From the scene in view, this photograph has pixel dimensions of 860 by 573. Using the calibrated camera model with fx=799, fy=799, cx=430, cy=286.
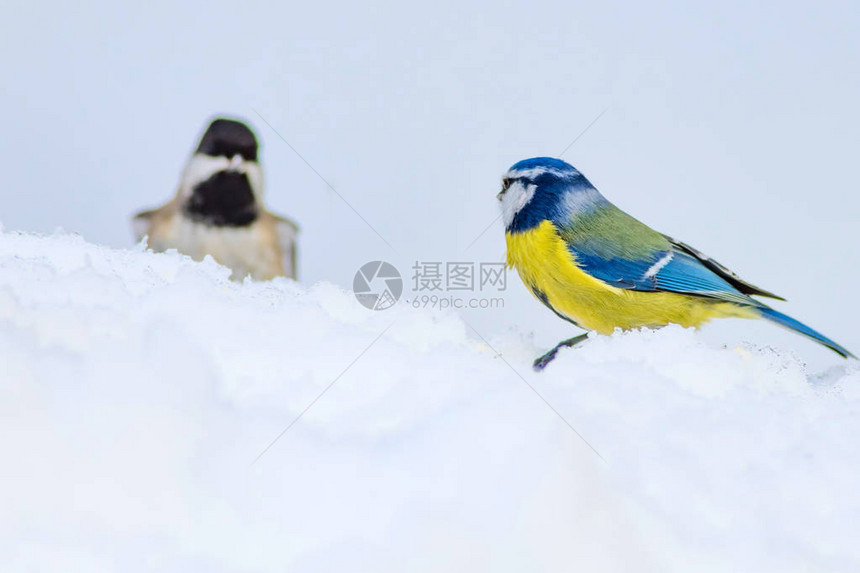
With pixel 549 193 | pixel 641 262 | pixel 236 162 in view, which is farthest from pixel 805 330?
pixel 236 162

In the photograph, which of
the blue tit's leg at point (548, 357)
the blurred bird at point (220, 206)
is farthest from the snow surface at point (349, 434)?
the blurred bird at point (220, 206)

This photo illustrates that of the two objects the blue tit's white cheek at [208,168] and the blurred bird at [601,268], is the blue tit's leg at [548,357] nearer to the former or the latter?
the blurred bird at [601,268]

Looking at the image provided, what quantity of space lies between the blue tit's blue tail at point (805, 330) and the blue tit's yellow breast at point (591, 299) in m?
0.02

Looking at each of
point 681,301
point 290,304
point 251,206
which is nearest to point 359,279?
point 290,304

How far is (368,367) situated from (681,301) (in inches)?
12.0

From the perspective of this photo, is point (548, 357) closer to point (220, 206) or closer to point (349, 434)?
point (349, 434)

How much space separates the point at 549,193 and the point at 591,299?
4.5 inches

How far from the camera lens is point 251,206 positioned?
46.0 inches

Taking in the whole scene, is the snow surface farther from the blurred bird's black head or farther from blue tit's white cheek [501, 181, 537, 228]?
the blurred bird's black head

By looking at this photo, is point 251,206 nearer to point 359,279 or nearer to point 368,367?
point 359,279

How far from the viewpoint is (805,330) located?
668mm

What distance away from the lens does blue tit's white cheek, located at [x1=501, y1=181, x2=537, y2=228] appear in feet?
2.43

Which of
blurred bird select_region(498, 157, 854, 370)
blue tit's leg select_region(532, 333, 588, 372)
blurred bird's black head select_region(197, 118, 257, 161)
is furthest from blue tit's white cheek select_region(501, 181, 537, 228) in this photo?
blurred bird's black head select_region(197, 118, 257, 161)

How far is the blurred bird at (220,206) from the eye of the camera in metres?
1.12
